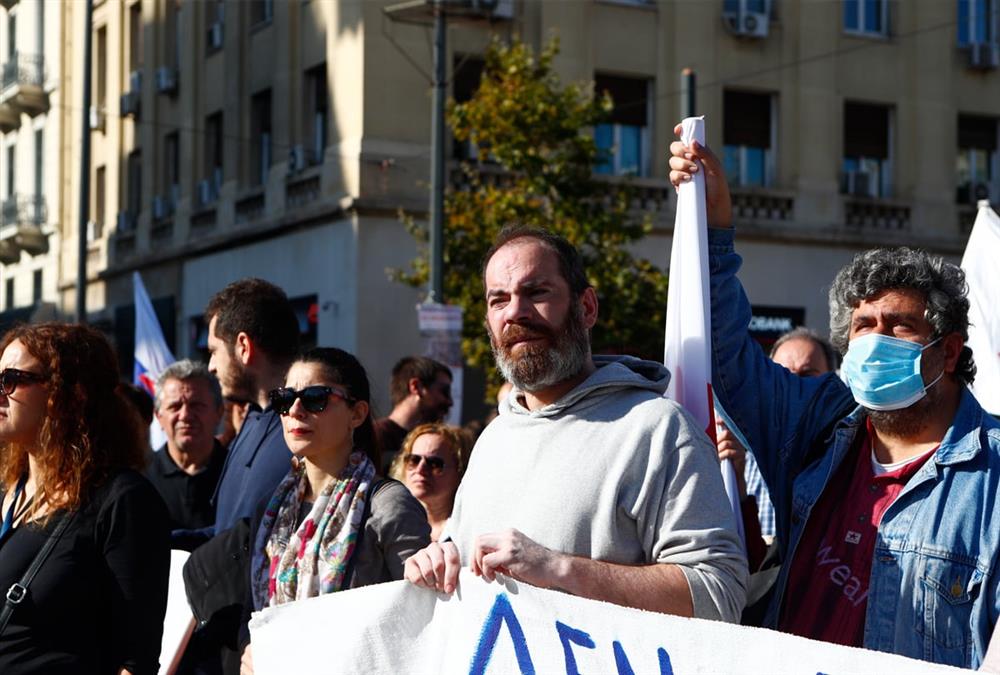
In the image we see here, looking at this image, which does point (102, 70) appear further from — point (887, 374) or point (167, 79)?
point (887, 374)

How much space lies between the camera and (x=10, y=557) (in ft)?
14.8

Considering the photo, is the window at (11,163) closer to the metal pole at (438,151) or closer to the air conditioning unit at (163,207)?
the air conditioning unit at (163,207)

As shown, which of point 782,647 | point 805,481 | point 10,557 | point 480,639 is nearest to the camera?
point 782,647

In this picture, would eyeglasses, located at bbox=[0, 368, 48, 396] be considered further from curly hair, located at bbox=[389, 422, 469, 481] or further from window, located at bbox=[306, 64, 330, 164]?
window, located at bbox=[306, 64, 330, 164]

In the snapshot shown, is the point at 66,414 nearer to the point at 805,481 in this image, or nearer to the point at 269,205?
the point at 805,481

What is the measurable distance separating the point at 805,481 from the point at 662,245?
2110 cm

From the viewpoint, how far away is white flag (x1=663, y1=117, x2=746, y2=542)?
4.11 metres

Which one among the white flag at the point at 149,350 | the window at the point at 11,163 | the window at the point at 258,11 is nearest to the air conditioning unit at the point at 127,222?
the window at the point at 11,163

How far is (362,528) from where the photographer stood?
4922 millimetres

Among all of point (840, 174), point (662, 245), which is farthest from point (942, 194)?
point (662, 245)

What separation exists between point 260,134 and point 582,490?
24234mm

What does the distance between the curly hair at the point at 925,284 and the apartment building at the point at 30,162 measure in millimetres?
22757

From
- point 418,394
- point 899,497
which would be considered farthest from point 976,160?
point 899,497

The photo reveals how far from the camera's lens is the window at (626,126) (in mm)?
24984
